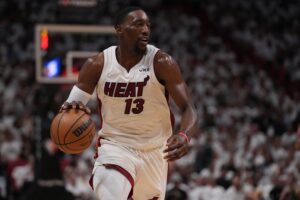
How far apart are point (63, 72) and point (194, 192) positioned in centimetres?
310

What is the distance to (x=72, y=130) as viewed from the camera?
5.73 metres

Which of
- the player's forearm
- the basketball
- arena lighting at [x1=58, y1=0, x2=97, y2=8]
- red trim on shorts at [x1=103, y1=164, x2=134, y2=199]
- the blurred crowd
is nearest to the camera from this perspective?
the player's forearm

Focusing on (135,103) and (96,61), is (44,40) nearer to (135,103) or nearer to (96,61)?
(96,61)

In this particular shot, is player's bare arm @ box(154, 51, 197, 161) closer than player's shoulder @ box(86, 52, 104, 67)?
Yes

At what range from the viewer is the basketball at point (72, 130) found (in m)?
5.74

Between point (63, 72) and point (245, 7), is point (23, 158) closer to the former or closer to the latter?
point (63, 72)

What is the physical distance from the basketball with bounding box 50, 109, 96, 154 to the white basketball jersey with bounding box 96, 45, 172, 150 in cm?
18

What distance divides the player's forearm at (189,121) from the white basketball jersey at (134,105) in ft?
1.10

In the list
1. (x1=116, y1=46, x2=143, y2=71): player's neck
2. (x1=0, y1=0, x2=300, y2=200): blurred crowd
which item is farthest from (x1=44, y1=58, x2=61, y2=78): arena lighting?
(x1=116, y1=46, x2=143, y2=71): player's neck

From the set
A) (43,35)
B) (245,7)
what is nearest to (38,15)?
(245,7)

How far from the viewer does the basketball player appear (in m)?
5.71

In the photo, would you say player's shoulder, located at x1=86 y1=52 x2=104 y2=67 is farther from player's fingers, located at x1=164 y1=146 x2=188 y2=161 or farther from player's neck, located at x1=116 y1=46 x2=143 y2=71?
player's fingers, located at x1=164 y1=146 x2=188 y2=161

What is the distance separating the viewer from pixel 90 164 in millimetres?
14320

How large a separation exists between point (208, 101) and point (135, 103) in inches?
472
